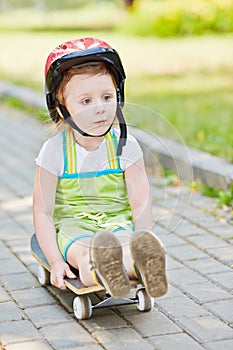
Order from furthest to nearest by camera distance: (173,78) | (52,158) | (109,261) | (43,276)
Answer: (173,78)
(43,276)
(52,158)
(109,261)

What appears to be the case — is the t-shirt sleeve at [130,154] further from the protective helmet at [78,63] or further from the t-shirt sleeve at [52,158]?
the t-shirt sleeve at [52,158]

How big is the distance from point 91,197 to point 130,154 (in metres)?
0.27

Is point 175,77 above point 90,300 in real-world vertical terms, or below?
below

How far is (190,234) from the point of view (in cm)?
477

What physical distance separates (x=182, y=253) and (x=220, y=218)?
736mm

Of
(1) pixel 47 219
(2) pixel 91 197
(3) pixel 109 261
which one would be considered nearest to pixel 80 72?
(2) pixel 91 197

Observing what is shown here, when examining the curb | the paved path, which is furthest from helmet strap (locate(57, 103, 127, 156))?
the curb

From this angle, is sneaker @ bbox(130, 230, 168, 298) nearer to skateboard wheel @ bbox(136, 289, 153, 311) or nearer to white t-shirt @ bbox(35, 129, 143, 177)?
skateboard wheel @ bbox(136, 289, 153, 311)

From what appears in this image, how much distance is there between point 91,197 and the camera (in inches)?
143

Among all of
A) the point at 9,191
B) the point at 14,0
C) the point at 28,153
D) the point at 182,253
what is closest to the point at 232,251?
the point at 182,253

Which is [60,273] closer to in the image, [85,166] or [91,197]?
[91,197]

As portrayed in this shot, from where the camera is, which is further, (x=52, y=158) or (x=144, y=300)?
(x=52, y=158)

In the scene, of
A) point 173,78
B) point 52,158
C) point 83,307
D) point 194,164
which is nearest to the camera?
point 83,307

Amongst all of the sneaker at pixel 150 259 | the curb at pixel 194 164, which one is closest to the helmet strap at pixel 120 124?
the sneaker at pixel 150 259
